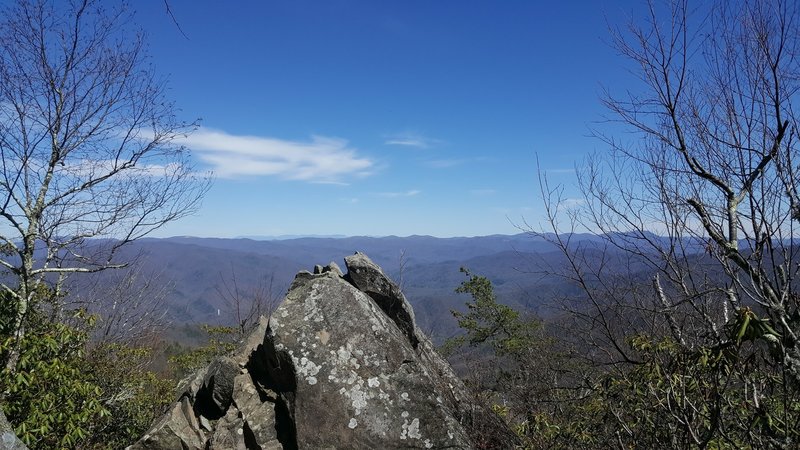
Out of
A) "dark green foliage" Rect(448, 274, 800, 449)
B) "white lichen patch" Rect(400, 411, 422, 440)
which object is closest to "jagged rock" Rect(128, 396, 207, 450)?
"white lichen patch" Rect(400, 411, 422, 440)

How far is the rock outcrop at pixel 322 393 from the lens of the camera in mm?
6496

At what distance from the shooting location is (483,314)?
2605 centimetres

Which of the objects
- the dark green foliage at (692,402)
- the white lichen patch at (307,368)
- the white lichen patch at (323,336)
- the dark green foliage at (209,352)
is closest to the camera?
the dark green foliage at (692,402)

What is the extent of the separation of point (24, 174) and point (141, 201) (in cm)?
216

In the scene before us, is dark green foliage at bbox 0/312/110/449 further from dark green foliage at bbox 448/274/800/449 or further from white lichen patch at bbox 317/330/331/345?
dark green foliage at bbox 448/274/800/449

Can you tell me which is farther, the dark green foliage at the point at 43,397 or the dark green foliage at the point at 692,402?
the dark green foliage at the point at 43,397

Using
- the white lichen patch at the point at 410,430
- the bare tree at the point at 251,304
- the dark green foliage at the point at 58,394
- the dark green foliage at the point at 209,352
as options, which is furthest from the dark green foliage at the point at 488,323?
the white lichen patch at the point at 410,430

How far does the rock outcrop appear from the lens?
650cm

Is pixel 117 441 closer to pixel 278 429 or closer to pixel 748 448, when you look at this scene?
pixel 278 429

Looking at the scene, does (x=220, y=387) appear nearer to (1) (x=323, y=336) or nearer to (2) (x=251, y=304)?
(1) (x=323, y=336)

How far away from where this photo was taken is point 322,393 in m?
6.68

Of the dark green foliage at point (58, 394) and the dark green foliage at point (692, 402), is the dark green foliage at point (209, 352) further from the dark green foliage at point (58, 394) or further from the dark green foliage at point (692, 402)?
→ the dark green foliage at point (692, 402)

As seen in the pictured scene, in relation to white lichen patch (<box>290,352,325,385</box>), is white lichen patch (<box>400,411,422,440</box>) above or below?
below

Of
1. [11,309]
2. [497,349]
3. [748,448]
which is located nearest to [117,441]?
[11,309]
